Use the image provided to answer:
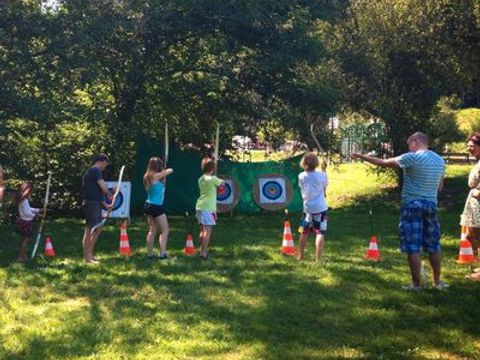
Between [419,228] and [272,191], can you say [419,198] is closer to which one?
[419,228]

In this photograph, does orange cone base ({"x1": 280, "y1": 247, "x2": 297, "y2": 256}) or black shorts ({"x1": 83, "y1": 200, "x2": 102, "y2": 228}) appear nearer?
black shorts ({"x1": 83, "y1": 200, "x2": 102, "y2": 228})

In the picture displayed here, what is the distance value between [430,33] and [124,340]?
15.1 meters

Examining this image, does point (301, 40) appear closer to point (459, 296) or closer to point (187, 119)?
point (187, 119)

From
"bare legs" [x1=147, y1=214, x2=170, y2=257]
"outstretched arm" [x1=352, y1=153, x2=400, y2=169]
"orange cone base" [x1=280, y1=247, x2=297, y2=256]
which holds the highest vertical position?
"outstretched arm" [x1=352, y1=153, x2=400, y2=169]

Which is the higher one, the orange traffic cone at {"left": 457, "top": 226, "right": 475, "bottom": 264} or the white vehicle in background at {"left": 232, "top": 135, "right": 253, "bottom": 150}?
the white vehicle in background at {"left": 232, "top": 135, "right": 253, "bottom": 150}

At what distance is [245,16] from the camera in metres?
14.7

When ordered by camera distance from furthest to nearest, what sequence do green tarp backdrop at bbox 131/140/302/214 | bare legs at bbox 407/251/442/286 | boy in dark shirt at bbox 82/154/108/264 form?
1. green tarp backdrop at bbox 131/140/302/214
2. boy in dark shirt at bbox 82/154/108/264
3. bare legs at bbox 407/251/442/286

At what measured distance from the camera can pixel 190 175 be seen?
642 inches

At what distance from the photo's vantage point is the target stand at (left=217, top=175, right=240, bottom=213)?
15.9m

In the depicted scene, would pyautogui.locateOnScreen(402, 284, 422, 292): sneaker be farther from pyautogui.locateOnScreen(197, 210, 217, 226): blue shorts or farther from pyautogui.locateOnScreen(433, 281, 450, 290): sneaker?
pyautogui.locateOnScreen(197, 210, 217, 226): blue shorts

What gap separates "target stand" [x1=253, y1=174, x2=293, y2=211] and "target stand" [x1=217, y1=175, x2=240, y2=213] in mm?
531

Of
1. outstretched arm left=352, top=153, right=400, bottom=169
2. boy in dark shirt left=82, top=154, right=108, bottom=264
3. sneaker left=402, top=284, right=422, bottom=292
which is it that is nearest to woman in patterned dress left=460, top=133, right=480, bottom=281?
sneaker left=402, top=284, right=422, bottom=292

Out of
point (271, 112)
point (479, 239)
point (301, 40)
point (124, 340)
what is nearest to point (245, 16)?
point (301, 40)

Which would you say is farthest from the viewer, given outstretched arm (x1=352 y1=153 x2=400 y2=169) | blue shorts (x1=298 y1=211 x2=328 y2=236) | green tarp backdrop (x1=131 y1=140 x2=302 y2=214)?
green tarp backdrop (x1=131 y1=140 x2=302 y2=214)
